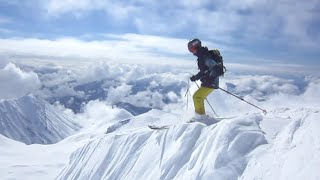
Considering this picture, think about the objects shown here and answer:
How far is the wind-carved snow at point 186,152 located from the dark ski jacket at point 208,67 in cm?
208

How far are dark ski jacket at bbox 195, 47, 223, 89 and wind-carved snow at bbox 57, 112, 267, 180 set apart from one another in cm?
208

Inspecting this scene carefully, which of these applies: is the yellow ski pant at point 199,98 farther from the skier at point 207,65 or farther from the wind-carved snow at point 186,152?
the wind-carved snow at point 186,152

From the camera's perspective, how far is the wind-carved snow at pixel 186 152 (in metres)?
14.1

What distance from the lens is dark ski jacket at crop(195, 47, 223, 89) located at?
1788 cm

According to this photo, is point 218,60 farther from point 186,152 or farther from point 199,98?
point 186,152

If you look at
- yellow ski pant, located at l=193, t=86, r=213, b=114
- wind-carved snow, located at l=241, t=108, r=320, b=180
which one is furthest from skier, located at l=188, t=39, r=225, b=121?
wind-carved snow, located at l=241, t=108, r=320, b=180

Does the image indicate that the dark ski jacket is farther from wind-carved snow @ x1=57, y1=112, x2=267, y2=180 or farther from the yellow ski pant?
wind-carved snow @ x1=57, y1=112, x2=267, y2=180

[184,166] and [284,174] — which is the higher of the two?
[284,174]

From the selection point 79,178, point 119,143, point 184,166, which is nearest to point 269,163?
point 184,166

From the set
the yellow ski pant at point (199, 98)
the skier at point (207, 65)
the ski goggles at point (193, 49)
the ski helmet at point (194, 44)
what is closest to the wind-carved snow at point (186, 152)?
the yellow ski pant at point (199, 98)

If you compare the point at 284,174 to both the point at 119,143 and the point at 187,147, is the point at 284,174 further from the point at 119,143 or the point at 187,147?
the point at 119,143

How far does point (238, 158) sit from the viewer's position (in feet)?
45.5

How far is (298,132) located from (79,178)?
56.2ft

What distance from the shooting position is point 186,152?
656 inches
